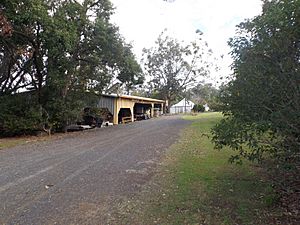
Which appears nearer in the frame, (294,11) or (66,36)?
(294,11)

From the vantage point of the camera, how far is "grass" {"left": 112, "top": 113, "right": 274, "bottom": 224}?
163 inches

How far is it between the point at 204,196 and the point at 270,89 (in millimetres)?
2483

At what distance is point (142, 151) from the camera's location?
10328 millimetres

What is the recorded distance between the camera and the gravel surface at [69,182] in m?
4.29

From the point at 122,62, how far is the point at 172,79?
119ft

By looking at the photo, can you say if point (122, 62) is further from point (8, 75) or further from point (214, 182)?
point (214, 182)

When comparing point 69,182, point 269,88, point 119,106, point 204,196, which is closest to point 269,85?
point 269,88

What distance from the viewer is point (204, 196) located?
510 cm

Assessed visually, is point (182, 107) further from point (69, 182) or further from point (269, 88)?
point (269, 88)

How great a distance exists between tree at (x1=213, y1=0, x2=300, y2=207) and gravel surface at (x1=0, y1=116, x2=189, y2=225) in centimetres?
264

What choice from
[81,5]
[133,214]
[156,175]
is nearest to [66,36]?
[81,5]

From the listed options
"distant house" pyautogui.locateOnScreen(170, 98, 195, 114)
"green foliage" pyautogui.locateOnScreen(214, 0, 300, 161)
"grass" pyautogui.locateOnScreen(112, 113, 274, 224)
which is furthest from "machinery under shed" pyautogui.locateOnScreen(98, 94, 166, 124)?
"distant house" pyautogui.locateOnScreen(170, 98, 195, 114)

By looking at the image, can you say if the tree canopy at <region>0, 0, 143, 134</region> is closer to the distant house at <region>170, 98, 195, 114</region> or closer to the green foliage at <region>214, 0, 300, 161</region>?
the green foliage at <region>214, 0, 300, 161</region>

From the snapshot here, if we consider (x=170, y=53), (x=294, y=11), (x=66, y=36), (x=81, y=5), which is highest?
(x=170, y=53)
